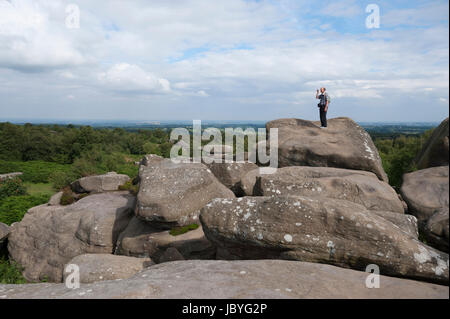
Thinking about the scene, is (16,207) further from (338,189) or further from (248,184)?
(338,189)

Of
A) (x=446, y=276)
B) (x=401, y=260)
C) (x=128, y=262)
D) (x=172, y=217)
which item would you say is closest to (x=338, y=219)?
(x=401, y=260)

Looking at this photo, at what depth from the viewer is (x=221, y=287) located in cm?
592

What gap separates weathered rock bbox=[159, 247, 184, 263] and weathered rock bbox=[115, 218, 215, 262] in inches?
17.1

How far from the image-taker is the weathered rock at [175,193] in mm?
11953

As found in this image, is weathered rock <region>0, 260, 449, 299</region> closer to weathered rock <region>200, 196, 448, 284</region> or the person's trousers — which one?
weathered rock <region>200, 196, 448, 284</region>

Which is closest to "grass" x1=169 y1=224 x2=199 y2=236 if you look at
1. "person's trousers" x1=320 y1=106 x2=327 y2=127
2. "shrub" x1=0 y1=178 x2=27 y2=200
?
"person's trousers" x1=320 y1=106 x2=327 y2=127

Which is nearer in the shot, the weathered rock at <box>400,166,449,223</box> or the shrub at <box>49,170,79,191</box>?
the weathered rock at <box>400,166,449,223</box>

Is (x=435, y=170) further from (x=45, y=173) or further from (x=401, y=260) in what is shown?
(x=45, y=173)

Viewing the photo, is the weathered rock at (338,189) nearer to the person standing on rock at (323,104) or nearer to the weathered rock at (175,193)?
the weathered rock at (175,193)

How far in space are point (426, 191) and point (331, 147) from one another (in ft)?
26.3

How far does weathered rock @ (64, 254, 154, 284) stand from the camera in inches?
405

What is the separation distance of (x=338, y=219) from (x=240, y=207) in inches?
111

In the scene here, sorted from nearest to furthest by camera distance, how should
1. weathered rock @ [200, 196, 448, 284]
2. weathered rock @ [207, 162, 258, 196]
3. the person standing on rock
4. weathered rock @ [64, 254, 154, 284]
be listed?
weathered rock @ [200, 196, 448, 284]
weathered rock @ [64, 254, 154, 284]
weathered rock @ [207, 162, 258, 196]
the person standing on rock
